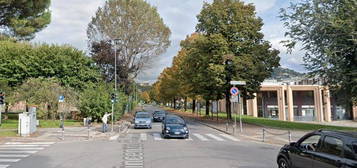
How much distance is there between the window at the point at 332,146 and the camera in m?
6.95

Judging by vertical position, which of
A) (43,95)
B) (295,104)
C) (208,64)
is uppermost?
(208,64)

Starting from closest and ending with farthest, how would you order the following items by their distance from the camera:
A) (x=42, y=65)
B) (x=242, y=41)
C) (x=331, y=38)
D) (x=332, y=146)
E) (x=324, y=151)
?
(x=332, y=146) < (x=324, y=151) < (x=331, y=38) < (x=242, y=41) < (x=42, y=65)

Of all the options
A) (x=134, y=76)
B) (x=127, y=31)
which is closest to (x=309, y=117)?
(x=134, y=76)

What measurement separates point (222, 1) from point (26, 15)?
68.7 feet

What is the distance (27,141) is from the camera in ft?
65.2

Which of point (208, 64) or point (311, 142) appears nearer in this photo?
point (311, 142)

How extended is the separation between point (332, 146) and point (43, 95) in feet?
108

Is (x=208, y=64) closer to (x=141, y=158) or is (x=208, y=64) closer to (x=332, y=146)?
(x=141, y=158)

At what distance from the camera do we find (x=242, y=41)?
34.9m

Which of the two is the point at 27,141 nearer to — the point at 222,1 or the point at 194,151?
the point at 194,151

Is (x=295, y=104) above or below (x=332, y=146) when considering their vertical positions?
above

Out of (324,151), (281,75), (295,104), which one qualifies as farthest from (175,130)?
(281,75)

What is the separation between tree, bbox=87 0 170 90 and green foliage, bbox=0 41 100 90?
321 centimetres

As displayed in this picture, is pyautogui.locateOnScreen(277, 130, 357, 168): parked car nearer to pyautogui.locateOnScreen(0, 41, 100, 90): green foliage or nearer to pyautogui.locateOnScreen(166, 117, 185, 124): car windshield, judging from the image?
pyautogui.locateOnScreen(166, 117, 185, 124): car windshield
